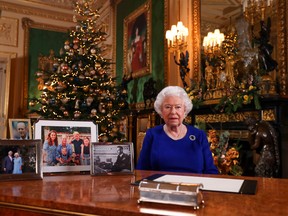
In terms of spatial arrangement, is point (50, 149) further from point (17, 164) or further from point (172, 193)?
point (172, 193)

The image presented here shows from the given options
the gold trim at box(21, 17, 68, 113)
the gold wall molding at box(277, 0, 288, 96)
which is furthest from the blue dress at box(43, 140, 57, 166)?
the gold trim at box(21, 17, 68, 113)

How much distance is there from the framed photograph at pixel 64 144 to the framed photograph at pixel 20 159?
0.12 m

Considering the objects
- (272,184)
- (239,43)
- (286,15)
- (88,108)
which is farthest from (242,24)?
(272,184)

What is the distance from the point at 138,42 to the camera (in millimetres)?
7234

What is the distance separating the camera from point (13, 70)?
8898 millimetres

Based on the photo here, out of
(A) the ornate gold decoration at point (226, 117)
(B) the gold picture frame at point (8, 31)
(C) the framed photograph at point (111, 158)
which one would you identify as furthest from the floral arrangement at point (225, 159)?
(B) the gold picture frame at point (8, 31)

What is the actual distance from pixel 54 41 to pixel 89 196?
9.34 metres

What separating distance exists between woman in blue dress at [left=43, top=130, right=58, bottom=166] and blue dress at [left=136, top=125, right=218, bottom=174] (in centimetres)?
66

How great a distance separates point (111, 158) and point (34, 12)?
29.3 ft

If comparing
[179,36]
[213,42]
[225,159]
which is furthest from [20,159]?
[179,36]

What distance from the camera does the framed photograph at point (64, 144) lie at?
1.45 meters

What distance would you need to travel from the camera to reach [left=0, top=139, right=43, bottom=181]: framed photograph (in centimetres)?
127

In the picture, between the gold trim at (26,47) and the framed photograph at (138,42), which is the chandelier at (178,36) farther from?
the gold trim at (26,47)

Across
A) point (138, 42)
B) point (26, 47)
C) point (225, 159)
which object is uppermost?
point (26, 47)
